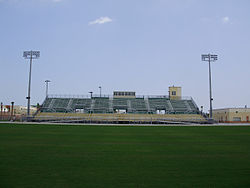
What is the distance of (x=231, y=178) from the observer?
15.8ft

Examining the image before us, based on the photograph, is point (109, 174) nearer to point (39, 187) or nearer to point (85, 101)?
point (39, 187)

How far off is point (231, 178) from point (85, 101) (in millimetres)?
43116

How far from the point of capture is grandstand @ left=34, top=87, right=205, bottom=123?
38281mm

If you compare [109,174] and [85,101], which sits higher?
[85,101]

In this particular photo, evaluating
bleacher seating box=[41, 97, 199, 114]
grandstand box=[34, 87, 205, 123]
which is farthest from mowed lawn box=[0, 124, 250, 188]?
bleacher seating box=[41, 97, 199, 114]

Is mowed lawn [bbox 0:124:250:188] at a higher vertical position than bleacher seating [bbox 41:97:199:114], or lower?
lower

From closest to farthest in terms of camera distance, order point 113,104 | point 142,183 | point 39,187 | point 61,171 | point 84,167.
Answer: point 39,187 → point 142,183 → point 61,171 → point 84,167 → point 113,104

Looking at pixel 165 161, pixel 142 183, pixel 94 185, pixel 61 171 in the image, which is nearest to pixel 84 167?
pixel 61 171

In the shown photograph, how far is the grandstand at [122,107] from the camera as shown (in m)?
38.3

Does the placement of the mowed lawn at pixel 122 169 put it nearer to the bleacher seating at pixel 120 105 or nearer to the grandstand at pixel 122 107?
the grandstand at pixel 122 107

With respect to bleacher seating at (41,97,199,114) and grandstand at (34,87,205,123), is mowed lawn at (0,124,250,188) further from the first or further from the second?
bleacher seating at (41,97,199,114)

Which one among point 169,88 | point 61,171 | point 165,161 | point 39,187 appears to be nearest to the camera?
point 39,187

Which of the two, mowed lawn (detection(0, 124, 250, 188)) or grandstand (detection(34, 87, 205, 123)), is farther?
grandstand (detection(34, 87, 205, 123))

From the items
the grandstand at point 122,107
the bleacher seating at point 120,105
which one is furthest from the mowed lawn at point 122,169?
the bleacher seating at point 120,105
